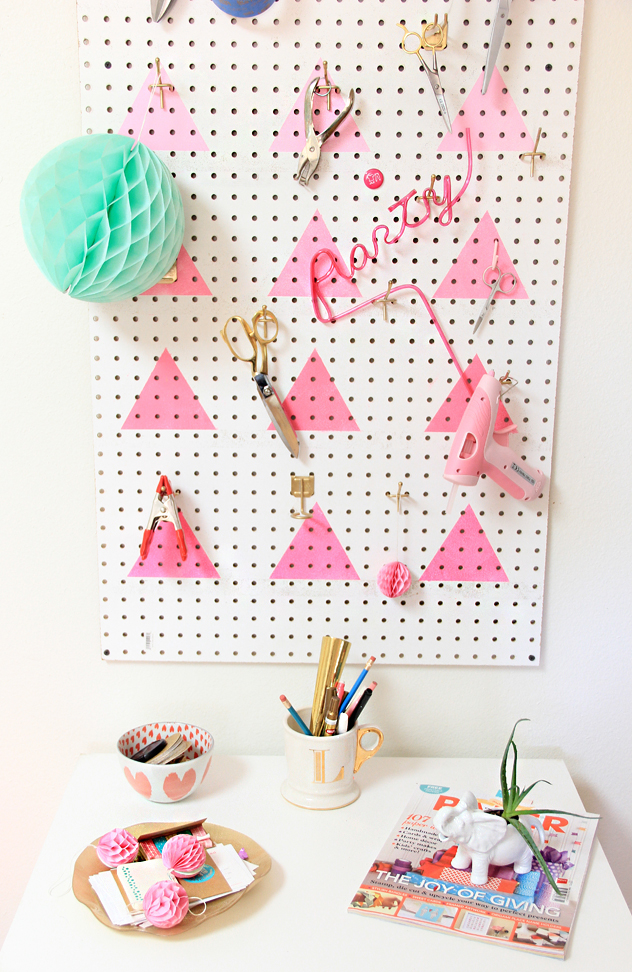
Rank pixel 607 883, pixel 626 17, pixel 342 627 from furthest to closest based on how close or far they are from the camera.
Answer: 1. pixel 342 627
2. pixel 626 17
3. pixel 607 883

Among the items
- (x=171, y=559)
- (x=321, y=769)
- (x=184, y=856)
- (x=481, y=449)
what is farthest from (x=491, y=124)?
(x=184, y=856)

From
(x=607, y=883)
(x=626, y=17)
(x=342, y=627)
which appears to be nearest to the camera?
(x=607, y=883)

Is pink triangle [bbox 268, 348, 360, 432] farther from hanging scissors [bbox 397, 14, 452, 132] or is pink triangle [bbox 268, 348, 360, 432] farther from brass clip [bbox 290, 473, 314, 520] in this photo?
hanging scissors [bbox 397, 14, 452, 132]

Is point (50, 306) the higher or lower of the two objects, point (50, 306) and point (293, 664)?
the higher

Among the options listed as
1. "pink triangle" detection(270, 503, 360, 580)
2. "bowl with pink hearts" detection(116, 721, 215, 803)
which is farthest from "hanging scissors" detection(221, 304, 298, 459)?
"bowl with pink hearts" detection(116, 721, 215, 803)

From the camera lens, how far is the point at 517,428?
1059 mm

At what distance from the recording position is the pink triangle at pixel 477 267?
101 cm

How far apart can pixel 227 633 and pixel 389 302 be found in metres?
0.55

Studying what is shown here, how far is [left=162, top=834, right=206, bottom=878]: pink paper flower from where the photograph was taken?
822 mm

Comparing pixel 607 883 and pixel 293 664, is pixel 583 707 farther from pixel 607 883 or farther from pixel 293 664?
pixel 293 664

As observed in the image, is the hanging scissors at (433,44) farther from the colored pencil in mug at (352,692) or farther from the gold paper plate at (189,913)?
the gold paper plate at (189,913)

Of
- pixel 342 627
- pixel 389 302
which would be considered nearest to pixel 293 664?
pixel 342 627

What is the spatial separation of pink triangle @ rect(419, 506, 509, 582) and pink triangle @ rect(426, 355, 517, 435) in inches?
5.0

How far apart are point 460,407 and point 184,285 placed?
A: 0.43 m
